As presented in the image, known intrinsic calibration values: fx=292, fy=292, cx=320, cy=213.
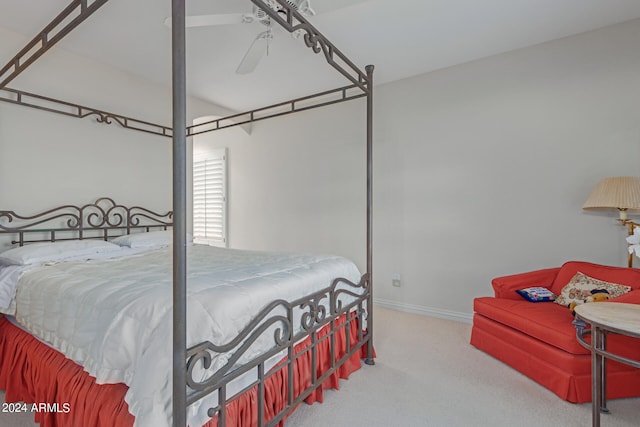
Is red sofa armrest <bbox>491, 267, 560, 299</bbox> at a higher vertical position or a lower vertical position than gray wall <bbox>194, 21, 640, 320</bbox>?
lower

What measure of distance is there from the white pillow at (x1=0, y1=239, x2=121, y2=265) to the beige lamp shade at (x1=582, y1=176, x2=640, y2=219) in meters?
4.06

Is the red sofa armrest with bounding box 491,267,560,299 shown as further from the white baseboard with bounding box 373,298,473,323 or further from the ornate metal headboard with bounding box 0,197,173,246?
the ornate metal headboard with bounding box 0,197,173,246

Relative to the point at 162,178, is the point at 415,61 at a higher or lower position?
higher

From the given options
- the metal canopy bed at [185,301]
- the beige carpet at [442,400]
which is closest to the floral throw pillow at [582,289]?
the beige carpet at [442,400]

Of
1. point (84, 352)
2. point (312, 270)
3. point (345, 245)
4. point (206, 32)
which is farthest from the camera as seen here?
point (345, 245)

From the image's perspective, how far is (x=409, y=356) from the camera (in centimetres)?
242

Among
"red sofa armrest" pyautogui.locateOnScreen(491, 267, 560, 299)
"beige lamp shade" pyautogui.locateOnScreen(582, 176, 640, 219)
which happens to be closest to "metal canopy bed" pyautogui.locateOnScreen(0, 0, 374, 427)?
"red sofa armrest" pyautogui.locateOnScreen(491, 267, 560, 299)

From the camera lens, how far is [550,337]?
1920 mm

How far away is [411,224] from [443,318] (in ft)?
3.61

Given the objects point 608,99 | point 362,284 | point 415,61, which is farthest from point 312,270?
point 608,99

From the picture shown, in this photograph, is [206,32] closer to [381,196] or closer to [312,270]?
[312,270]

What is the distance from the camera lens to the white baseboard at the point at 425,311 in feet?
10.3

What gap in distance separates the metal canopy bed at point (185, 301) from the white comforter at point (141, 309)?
81 millimetres

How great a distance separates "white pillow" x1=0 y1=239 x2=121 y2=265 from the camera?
81.8 inches
